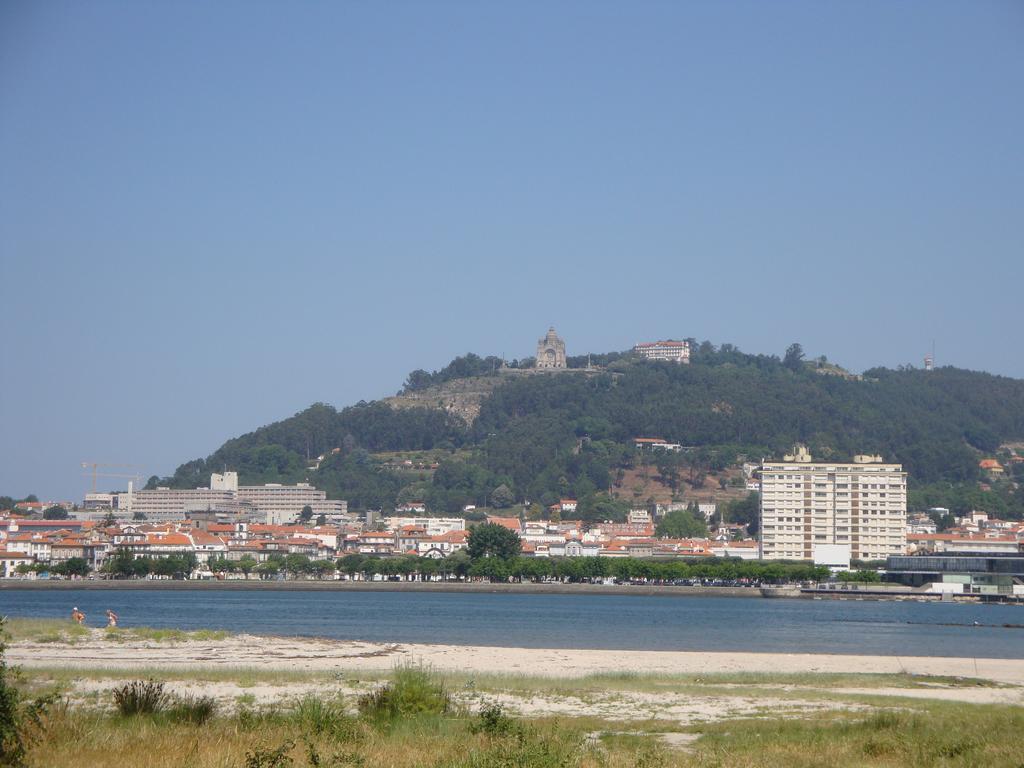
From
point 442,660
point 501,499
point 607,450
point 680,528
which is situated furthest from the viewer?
point 607,450

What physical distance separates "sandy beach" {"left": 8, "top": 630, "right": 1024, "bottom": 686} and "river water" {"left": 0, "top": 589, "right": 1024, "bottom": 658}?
17.3ft

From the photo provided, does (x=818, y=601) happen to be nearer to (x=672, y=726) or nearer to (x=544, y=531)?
(x=544, y=531)

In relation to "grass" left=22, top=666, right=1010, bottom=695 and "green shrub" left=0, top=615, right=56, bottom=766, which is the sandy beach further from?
"green shrub" left=0, top=615, right=56, bottom=766

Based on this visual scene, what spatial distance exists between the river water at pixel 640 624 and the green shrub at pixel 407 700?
18577mm

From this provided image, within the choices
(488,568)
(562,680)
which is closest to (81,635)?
(562,680)

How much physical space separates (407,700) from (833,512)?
302 ft

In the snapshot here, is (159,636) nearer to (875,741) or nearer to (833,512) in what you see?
(875,741)

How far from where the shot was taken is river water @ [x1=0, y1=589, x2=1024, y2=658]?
35594 mm

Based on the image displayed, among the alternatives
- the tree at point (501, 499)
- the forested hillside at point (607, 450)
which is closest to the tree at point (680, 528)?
the forested hillside at point (607, 450)

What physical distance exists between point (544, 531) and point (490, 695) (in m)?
113

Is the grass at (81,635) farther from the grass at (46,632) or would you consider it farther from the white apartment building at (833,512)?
the white apartment building at (833,512)

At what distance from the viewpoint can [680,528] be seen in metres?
133

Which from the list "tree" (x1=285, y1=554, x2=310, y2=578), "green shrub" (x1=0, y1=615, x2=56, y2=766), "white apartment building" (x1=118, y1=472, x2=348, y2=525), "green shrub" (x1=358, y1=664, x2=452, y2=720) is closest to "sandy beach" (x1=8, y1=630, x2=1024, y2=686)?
"green shrub" (x1=358, y1=664, x2=452, y2=720)

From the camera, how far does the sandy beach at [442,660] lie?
71.5 feet
